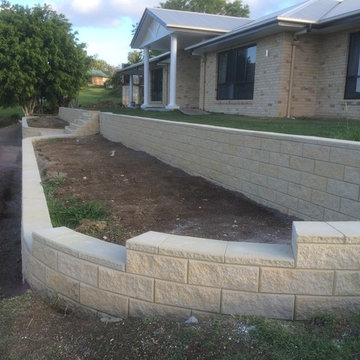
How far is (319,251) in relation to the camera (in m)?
2.77

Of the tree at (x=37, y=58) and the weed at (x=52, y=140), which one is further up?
the tree at (x=37, y=58)

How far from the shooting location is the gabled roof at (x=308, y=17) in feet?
40.6

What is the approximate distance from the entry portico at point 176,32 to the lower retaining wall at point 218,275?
16.3 metres


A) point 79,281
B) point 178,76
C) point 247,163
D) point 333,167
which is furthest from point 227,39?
point 79,281

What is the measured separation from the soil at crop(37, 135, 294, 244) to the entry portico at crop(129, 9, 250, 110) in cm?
998

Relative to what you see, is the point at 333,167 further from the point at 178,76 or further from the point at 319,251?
the point at 178,76

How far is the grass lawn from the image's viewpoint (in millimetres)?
2477

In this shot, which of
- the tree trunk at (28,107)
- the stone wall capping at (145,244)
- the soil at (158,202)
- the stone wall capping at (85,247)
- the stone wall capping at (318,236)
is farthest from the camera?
the tree trunk at (28,107)

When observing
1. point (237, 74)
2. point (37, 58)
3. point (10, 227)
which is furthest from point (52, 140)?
point (37, 58)

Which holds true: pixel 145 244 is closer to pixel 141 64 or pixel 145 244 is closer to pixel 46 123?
pixel 46 123

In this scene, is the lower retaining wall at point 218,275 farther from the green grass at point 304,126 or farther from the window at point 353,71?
the window at point 353,71

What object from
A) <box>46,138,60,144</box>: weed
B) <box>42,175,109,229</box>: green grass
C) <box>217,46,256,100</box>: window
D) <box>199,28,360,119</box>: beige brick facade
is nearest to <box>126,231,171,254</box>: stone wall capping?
<box>42,175,109,229</box>: green grass

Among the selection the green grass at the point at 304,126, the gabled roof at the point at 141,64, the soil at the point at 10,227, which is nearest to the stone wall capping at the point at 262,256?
the soil at the point at 10,227

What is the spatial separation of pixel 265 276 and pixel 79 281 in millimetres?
1547
